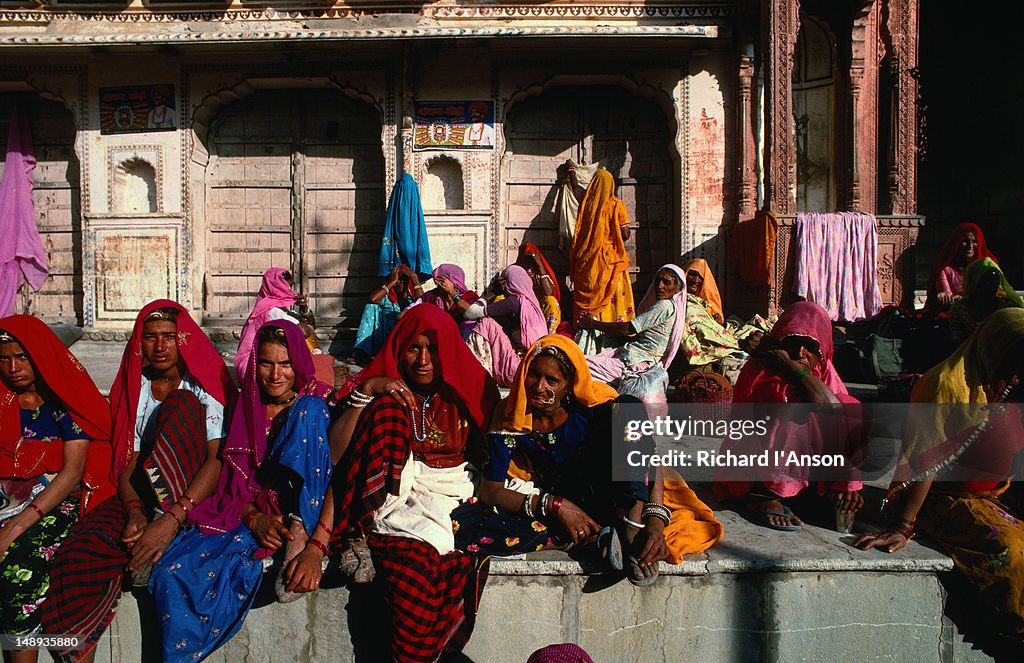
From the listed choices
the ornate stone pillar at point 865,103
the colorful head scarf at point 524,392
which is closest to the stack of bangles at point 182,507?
the colorful head scarf at point 524,392

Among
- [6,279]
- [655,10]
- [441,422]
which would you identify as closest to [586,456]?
[441,422]

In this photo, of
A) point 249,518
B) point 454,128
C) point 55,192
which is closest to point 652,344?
point 249,518

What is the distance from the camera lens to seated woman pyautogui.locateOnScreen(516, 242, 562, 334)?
20.8ft

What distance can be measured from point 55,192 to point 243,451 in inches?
297

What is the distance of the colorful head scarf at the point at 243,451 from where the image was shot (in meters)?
2.66

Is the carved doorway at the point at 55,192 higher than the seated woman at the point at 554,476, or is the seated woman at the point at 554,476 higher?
the carved doorway at the point at 55,192

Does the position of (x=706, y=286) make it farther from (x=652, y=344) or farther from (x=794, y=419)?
(x=794, y=419)

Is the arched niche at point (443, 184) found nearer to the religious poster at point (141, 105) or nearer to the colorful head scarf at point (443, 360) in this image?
the religious poster at point (141, 105)

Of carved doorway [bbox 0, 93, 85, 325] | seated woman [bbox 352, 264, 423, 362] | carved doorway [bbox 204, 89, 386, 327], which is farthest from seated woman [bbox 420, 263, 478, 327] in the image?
carved doorway [bbox 0, 93, 85, 325]

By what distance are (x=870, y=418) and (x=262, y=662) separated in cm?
308

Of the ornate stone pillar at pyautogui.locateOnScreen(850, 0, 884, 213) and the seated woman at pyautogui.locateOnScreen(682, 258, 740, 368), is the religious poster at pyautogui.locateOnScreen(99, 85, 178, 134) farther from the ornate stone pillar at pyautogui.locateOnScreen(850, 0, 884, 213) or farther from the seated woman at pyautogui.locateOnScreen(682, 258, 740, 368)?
the ornate stone pillar at pyautogui.locateOnScreen(850, 0, 884, 213)

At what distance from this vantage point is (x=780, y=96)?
6770 millimetres

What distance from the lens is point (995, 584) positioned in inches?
98.3

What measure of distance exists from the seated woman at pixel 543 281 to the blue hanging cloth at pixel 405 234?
117 centimetres
